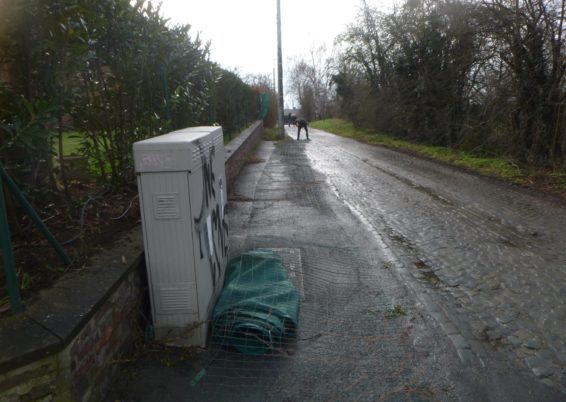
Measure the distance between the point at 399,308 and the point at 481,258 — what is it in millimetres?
1941

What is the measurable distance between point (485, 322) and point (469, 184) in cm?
731

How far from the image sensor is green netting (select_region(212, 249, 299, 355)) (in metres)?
3.58

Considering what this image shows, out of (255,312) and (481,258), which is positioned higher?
(255,312)

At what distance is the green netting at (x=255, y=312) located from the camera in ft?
11.7

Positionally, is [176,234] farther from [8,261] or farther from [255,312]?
[8,261]

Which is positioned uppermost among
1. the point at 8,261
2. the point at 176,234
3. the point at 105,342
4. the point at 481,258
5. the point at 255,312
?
the point at 8,261

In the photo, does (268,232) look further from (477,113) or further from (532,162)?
(477,113)

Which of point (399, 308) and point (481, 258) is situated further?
point (481, 258)

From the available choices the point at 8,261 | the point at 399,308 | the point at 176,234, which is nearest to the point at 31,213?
the point at 8,261

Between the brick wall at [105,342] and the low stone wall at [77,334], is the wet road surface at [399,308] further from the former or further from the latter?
the low stone wall at [77,334]

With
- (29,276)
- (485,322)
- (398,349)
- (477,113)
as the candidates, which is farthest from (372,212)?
(477,113)

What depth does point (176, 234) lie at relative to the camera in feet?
11.1

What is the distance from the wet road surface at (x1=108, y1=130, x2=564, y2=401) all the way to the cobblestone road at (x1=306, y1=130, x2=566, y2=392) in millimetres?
18

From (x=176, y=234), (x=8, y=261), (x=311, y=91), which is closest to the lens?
(x=8, y=261)
